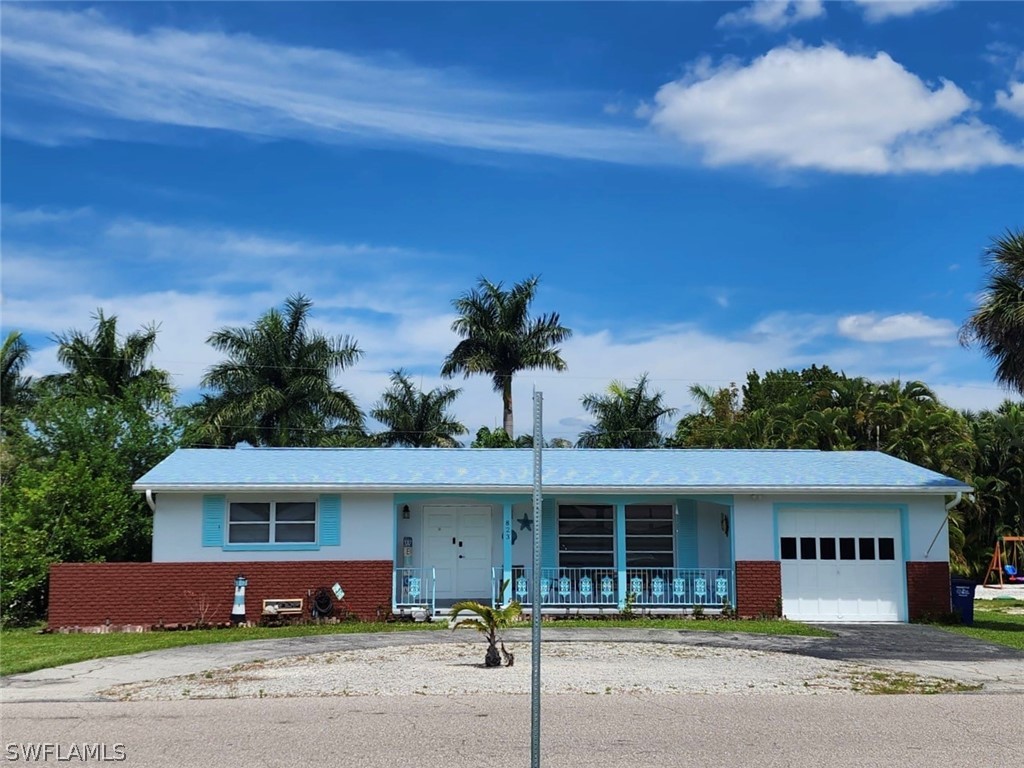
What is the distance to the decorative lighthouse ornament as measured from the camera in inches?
776

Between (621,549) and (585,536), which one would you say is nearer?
(621,549)

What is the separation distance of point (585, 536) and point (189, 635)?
30.2ft

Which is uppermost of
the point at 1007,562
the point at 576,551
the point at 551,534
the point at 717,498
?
the point at 717,498

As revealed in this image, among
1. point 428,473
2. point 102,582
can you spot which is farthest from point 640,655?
point 102,582

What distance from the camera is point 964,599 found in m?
20.6

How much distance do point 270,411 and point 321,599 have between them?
16307 millimetres

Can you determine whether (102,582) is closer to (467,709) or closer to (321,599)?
(321,599)

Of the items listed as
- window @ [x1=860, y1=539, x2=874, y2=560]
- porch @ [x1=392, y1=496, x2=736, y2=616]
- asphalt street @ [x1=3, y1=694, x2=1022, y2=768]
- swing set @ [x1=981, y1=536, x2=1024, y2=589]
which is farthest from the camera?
swing set @ [x1=981, y1=536, x2=1024, y2=589]

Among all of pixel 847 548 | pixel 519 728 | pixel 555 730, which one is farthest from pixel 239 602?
pixel 847 548

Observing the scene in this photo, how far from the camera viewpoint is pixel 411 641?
17.3 metres

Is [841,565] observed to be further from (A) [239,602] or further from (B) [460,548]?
(A) [239,602]

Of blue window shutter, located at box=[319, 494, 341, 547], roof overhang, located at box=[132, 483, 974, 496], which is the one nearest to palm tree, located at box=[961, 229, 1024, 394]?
roof overhang, located at box=[132, 483, 974, 496]

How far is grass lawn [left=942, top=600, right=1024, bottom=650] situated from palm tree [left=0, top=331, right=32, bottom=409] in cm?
3703

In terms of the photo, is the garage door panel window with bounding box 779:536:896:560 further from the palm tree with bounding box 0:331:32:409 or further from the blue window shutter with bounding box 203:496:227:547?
the palm tree with bounding box 0:331:32:409
